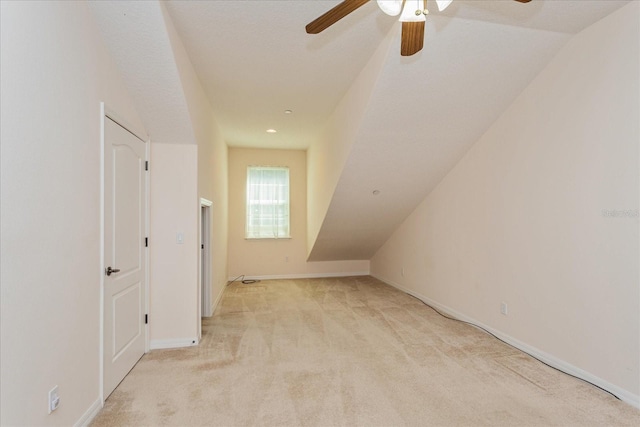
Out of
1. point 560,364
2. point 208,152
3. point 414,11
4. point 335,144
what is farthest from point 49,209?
point 560,364

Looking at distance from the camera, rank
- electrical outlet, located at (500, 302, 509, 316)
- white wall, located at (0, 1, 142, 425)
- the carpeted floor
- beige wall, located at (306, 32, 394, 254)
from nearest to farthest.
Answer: white wall, located at (0, 1, 142, 425) → the carpeted floor → beige wall, located at (306, 32, 394, 254) → electrical outlet, located at (500, 302, 509, 316)

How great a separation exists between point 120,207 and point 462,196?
364 cm

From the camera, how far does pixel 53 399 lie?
1.66 m

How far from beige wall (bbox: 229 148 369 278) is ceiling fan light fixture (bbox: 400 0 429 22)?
5052 millimetres

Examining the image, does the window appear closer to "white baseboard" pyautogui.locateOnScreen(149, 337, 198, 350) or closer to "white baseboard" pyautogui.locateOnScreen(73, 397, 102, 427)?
"white baseboard" pyautogui.locateOnScreen(149, 337, 198, 350)

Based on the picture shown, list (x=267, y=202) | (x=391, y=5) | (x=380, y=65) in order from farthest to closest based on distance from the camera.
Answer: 1. (x=267, y=202)
2. (x=380, y=65)
3. (x=391, y=5)

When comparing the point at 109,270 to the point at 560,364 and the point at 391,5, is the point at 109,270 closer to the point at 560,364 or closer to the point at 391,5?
the point at 391,5

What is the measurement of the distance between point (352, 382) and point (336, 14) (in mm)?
2468

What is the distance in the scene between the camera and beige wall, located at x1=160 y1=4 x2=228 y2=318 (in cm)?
269

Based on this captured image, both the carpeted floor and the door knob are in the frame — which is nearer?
the carpeted floor

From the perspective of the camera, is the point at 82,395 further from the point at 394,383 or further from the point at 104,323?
the point at 394,383

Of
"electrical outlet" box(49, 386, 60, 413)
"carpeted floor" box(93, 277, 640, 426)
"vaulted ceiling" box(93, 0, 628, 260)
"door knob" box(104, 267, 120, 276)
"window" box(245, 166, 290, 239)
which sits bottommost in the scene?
"carpeted floor" box(93, 277, 640, 426)

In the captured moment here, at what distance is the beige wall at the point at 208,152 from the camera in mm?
2686

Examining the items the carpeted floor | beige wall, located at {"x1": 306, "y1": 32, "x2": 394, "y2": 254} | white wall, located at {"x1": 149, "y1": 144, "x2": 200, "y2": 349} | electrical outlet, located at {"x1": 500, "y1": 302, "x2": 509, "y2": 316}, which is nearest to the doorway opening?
the carpeted floor
